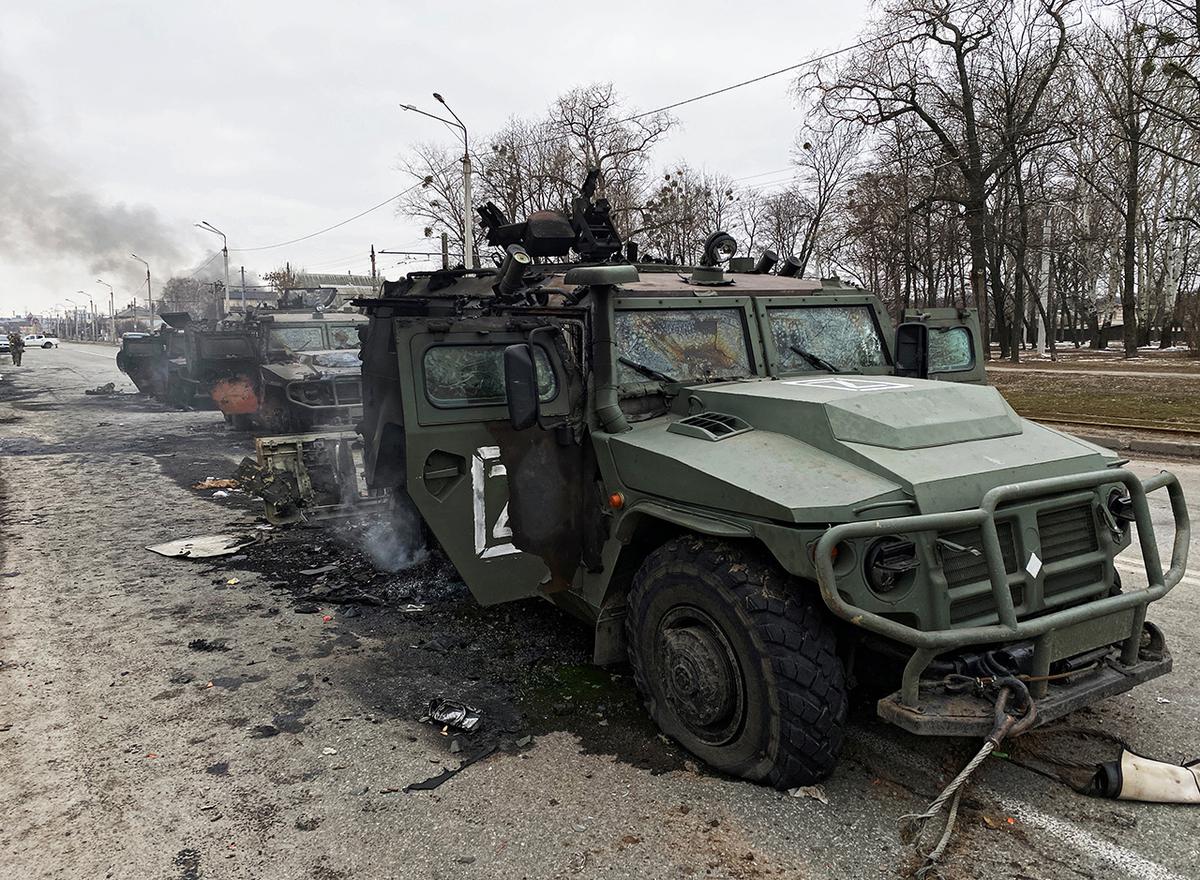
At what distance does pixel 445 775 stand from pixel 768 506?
1.74 metres

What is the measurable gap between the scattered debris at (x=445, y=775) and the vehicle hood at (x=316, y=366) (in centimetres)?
1009

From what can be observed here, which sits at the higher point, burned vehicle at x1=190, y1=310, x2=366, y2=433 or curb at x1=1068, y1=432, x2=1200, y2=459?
burned vehicle at x1=190, y1=310, x2=366, y2=433

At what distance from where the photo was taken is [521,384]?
153 inches

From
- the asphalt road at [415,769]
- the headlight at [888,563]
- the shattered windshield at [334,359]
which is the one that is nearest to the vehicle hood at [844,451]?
the headlight at [888,563]

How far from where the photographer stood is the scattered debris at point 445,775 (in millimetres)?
3527

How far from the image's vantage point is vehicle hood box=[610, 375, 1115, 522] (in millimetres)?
3254

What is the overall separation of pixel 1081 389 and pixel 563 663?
685 inches

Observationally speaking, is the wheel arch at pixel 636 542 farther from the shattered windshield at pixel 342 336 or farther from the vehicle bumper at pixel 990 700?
the shattered windshield at pixel 342 336

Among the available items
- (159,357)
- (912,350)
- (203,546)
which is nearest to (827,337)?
(912,350)

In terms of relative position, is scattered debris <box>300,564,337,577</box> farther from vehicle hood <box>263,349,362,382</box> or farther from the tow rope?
vehicle hood <box>263,349,362,382</box>

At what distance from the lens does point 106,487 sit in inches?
403

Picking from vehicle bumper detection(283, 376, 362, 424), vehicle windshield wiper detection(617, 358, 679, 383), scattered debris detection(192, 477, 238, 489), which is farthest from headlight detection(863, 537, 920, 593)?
vehicle bumper detection(283, 376, 362, 424)

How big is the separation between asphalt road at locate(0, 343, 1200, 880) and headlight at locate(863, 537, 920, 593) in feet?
2.90

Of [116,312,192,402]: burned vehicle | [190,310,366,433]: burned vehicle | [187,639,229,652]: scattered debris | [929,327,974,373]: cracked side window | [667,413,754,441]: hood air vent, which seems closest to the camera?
[667,413,754,441]: hood air vent
